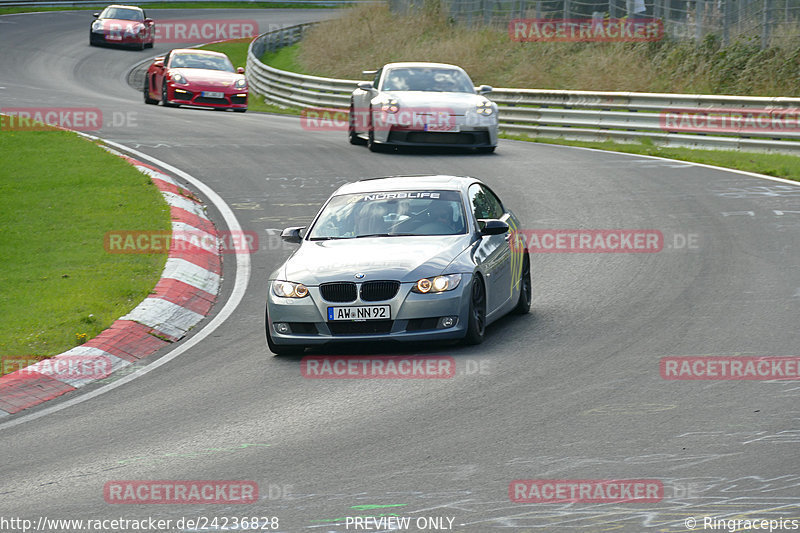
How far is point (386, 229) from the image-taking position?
10.8 meters

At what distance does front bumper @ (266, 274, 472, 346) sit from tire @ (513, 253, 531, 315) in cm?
155

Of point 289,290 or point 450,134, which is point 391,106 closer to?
point 450,134

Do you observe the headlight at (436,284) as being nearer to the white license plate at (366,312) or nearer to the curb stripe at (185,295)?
the white license plate at (366,312)

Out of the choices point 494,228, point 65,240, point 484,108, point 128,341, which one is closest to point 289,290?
point 128,341

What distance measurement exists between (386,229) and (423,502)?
494 cm

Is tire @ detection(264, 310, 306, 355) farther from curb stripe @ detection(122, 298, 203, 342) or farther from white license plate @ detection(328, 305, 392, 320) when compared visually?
curb stripe @ detection(122, 298, 203, 342)

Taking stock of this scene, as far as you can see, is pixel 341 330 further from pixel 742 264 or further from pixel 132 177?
pixel 132 177

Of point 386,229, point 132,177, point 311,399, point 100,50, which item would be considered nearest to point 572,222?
point 386,229

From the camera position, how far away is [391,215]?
11.0 metres

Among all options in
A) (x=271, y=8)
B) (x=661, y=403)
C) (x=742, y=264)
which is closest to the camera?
(x=661, y=403)

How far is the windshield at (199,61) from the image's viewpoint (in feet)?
101

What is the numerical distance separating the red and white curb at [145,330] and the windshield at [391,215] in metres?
1.65

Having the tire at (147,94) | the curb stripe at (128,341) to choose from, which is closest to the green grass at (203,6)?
the tire at (147,94)

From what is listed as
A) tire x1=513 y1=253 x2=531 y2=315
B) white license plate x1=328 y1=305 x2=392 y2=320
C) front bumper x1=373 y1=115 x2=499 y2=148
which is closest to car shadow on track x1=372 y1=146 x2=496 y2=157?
front bumper x1=373 y1=115 x2=499 y2=148
